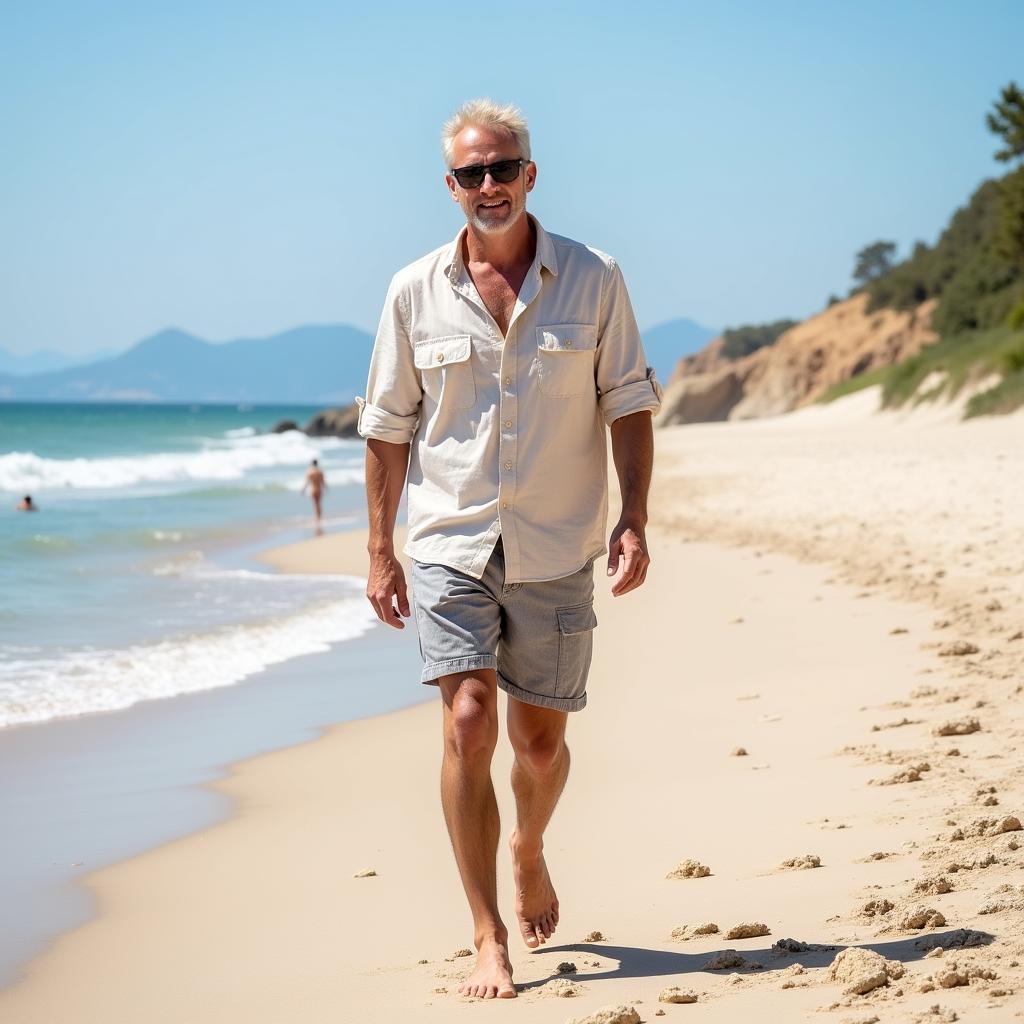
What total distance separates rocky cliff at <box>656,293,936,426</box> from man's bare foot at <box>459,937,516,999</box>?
51969 millimetres

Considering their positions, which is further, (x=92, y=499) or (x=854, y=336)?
(x=854, y=336)

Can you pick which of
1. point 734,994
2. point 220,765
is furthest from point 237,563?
point 734,994

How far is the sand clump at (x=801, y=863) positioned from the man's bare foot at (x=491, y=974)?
43.1 inches

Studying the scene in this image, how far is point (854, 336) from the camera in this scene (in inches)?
2376

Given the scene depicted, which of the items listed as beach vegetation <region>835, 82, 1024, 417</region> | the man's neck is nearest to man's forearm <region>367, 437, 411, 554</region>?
the man's neck

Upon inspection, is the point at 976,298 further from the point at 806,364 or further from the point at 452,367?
the point at 452,367

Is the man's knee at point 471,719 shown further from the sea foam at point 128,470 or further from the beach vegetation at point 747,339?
the beach vegetation at point 747,339

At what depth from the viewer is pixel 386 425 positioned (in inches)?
156

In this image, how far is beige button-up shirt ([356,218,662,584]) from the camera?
3789mm

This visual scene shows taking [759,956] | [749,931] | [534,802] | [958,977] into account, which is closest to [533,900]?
[534,802]

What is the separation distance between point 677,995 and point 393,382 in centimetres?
177

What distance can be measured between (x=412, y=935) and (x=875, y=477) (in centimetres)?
1444

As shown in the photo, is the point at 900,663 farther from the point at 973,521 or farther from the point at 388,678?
the point at 973,521

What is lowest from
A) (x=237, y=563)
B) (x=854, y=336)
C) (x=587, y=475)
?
(x=237, y=563)
